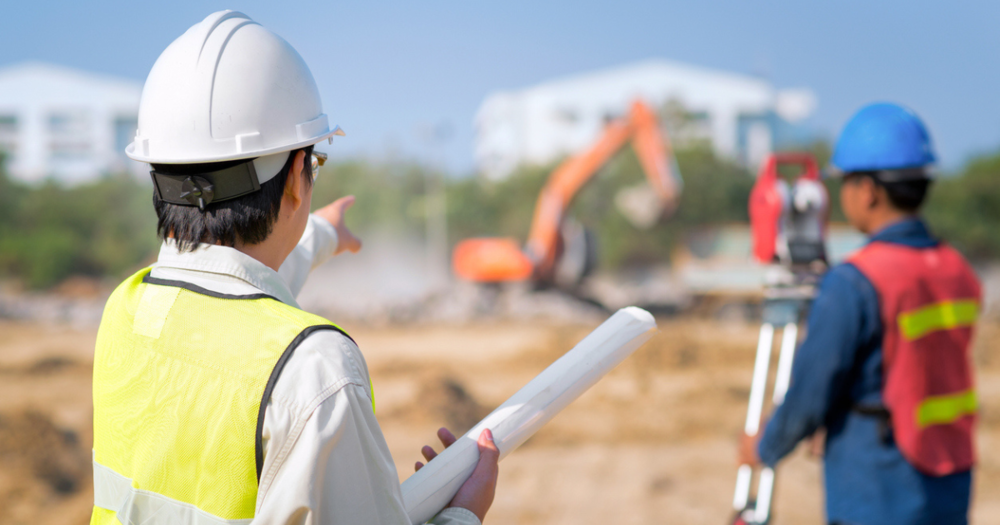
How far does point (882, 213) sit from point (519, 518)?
3501mm

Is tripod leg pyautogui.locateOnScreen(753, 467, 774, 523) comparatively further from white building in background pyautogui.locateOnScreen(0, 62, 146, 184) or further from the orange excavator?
white building in background pyautogui.locateOnScreen(0, 62, 146, 184)

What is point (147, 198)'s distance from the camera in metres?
24.0

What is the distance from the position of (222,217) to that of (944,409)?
1.89 metres

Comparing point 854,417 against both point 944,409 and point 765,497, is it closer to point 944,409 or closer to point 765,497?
point 944,409

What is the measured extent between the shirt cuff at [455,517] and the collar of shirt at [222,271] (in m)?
0.42

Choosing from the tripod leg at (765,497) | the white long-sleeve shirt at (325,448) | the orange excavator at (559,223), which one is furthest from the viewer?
the orange excavator at (559,223)

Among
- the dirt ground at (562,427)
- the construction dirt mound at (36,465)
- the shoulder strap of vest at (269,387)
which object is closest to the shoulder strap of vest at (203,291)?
the shoulder strap of vest at (269,387)

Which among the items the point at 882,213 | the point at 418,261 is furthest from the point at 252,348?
the point at 418,261

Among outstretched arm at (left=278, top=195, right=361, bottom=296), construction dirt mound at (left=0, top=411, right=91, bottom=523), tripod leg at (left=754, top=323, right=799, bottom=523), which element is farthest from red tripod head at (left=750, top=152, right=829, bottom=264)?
construction dirt mound at (left=0, top=411, right=91, bottom=523)

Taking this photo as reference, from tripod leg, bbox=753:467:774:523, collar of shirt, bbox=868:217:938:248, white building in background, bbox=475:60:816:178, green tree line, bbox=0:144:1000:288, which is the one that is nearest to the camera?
collar of shirt, bbox=868:217:938:248

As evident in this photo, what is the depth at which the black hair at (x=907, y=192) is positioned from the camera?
6.28ft

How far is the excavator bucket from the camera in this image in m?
13.2

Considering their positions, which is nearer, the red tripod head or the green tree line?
the red tripod head

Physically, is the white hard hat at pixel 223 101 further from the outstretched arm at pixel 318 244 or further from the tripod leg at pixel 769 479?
the tripod leg at pixel 769 479
